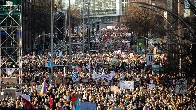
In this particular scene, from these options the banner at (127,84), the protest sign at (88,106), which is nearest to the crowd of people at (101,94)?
the banner at (127,84)

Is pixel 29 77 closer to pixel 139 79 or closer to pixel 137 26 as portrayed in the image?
pixel 139 79

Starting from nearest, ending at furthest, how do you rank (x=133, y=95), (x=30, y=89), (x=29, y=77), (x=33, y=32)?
(x=133, y=95) < (x=30, y=89) < (x=29, y=77) < (x=33, y=32)

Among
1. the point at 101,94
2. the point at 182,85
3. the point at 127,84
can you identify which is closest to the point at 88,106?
the point at 182,85

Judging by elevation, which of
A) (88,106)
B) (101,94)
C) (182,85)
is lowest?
(101,94)

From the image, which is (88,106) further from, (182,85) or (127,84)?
(127,84)

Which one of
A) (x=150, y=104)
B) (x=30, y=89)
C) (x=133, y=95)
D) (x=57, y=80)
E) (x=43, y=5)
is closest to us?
(x=150, y=104)

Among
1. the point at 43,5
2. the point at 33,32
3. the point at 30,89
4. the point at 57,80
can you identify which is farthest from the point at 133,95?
the point at 43,5

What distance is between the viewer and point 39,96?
94.4 feet

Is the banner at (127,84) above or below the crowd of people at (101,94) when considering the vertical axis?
above

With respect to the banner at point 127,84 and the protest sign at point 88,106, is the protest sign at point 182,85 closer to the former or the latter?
the protest sign at point 88,106

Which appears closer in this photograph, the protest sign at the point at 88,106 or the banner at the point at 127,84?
the protest sign at the point at 88,106

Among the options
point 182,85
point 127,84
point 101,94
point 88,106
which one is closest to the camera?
point 182,85

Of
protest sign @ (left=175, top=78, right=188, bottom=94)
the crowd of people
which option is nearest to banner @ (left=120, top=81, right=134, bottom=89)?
the crowd of people

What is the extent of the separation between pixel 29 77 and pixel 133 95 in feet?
40.9
